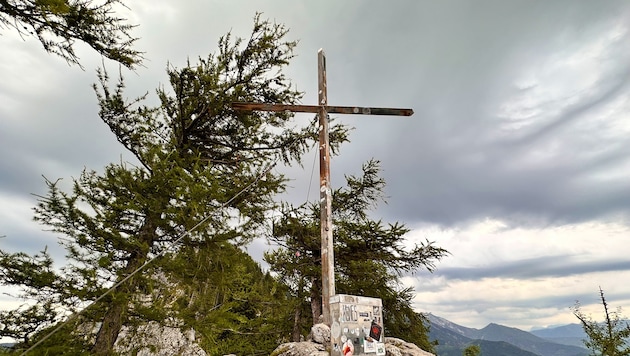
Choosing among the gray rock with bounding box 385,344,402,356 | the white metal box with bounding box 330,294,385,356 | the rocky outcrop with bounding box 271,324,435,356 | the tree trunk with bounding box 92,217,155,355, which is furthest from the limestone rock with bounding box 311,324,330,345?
the tree trunk with bounding box 92,217,155,355

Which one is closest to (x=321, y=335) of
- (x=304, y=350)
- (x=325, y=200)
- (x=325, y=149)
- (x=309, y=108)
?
(x=304, y=350)

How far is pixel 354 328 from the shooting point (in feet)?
21.4

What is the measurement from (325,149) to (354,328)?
449 cm

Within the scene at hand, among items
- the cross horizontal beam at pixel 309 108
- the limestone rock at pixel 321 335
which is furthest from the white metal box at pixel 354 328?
the cross horizontal beam at pixel 309 108

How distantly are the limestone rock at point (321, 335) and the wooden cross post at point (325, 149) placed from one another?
0.49 feet

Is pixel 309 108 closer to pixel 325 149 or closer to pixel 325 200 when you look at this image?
pixel 325 149

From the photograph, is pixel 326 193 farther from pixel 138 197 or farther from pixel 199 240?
pixel 138 197

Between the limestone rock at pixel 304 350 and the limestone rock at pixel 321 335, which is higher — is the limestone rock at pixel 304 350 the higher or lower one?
the lower one

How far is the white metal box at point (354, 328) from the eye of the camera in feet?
20.7

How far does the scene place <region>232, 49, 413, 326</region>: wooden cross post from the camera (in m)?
7.78

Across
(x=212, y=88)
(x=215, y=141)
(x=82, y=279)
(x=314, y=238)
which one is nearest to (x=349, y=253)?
(x=314, y=238)

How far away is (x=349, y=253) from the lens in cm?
1692

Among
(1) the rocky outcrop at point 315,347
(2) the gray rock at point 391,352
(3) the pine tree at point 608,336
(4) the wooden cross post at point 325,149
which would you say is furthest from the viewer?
(3) the pine tree at point 608,336

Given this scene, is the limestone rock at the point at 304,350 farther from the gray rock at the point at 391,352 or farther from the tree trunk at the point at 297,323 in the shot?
the tree trunk at the point at 297,323
